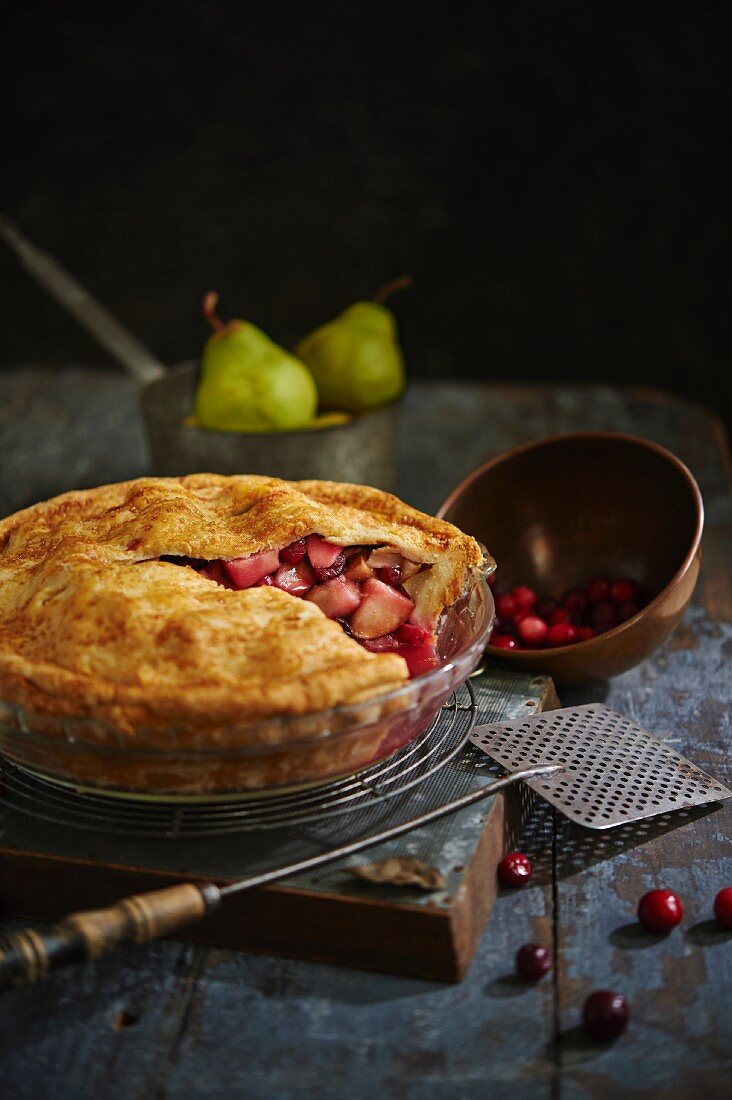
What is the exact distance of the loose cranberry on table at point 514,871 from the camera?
173 centimetres

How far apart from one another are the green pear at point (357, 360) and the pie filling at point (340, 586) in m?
1.08

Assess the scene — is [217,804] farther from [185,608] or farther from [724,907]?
[724,907]

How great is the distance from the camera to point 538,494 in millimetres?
2529

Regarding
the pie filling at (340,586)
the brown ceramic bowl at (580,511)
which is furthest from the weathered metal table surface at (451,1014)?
the brown ceramic bowl at (580,511)

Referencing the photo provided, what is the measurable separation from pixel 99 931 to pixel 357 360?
1.89 meters

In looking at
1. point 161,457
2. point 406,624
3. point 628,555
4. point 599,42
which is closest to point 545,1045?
point 406,624

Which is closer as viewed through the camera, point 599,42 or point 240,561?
→ point 240,561

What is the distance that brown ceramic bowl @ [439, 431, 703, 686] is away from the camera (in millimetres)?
2375

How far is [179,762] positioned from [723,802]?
92 centimetres

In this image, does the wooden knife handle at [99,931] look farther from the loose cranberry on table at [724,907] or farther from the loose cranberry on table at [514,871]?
the loose cranberry on table at [724,907]

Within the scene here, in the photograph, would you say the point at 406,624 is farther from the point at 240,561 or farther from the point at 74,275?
the point at 74,275

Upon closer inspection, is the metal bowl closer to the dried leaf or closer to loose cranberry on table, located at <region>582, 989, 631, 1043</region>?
the dried leaf

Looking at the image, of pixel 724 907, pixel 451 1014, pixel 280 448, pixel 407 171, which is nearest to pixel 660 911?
pixel 724 907

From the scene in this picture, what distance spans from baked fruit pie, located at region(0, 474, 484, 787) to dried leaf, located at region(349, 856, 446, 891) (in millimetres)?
176
